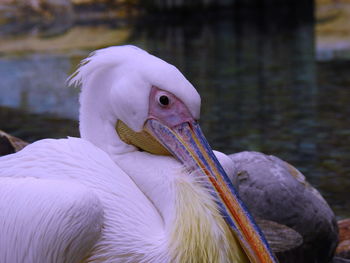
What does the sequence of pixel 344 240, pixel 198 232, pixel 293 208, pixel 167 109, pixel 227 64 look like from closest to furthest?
pixel 198 232 → pixel 167 109 → pixel 293 208 → pixel 344 240 → pixel 227 64

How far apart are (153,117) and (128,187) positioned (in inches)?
9.2

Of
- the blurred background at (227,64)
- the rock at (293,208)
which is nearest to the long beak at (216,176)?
the rock at (293,208)

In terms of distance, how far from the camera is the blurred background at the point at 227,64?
559cm

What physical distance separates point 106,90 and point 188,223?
20.4 inches

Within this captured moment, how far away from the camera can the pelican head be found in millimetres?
2217

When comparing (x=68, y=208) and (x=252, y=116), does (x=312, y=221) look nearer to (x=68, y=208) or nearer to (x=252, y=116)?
(x=68, y=208)

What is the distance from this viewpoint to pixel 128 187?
227cm

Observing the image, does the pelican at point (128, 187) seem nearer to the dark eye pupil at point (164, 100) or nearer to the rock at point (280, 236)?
the dark eye pupil at point (164, 100)

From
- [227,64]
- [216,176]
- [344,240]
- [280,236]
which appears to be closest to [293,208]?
[280,236]

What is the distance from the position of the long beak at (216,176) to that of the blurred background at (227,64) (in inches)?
74.2

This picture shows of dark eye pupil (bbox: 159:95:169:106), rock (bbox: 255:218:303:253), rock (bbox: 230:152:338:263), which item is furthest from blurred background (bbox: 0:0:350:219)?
dark eye pupil (bbox: 159:95:169:106)

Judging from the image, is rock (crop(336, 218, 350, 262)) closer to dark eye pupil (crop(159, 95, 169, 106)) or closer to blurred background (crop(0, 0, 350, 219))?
blurred background (crop(0, 0, 350, 219))

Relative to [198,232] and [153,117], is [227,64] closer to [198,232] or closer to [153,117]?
[153,117]

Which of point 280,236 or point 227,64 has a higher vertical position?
point 280,236
